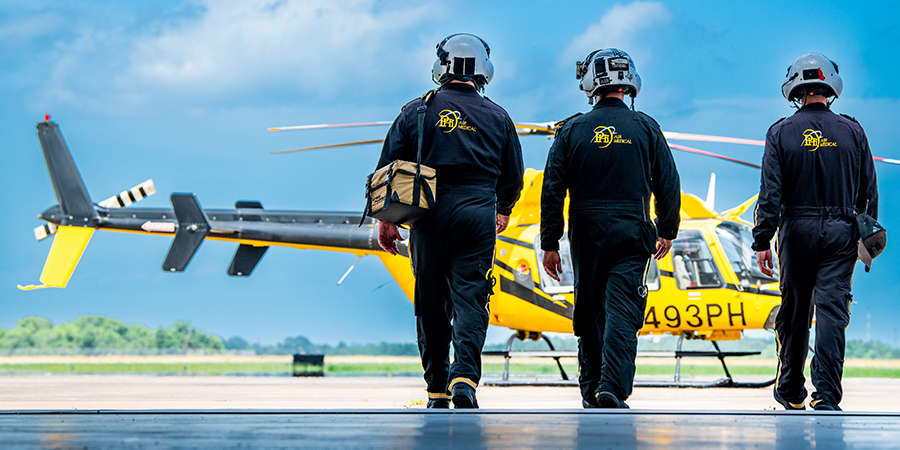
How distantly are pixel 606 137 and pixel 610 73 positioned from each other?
34 centimetres

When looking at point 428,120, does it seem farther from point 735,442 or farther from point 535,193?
point 535,193

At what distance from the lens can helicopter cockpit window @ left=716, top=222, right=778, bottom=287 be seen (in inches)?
375

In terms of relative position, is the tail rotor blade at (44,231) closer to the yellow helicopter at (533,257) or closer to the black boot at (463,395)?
the yellow helicopter at (533,257)

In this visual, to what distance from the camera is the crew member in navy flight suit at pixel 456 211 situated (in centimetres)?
408

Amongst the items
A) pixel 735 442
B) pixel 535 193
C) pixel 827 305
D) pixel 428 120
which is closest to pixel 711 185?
pixel 535 193

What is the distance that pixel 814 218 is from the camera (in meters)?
4.48

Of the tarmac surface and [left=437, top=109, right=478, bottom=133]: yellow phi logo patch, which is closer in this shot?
the tarmac surface

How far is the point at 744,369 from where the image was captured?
74.4 ft

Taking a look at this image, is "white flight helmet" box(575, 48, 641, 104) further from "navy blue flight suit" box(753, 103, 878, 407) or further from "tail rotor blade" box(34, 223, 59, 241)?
"tail rotor blade" box(34, 223, 59, 241)

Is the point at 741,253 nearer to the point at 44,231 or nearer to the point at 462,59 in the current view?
the point at 462,59

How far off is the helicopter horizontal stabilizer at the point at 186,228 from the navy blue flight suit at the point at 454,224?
24.8ft

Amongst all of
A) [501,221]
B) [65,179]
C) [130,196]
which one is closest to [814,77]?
[501,221]

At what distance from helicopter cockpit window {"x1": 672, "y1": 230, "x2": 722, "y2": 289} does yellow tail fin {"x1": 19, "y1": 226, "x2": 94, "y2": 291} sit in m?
7.94

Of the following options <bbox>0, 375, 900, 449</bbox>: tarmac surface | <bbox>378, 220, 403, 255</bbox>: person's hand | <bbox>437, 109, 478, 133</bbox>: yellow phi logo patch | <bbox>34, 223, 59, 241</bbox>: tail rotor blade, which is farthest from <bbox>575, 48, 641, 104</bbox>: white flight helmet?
<bbox>34, 223, 59, 241</bbox>: tail rotor blade
